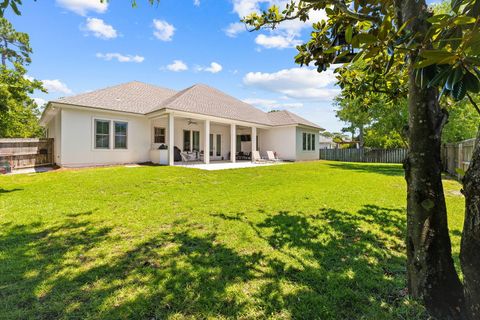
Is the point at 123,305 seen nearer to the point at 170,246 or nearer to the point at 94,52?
the point at 170,246

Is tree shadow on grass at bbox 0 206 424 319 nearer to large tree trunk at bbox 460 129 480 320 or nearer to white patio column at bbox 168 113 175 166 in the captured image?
large tree trunk at bbox 460 129 480 320

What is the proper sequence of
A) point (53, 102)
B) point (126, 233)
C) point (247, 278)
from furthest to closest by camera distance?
point (53, 102)
point (126, 233)
point (247, 278)

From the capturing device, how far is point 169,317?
220 centimetres

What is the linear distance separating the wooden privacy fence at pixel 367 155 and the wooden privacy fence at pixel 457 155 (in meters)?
11.0

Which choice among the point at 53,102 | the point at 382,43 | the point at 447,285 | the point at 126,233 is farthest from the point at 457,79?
the point at 53,102

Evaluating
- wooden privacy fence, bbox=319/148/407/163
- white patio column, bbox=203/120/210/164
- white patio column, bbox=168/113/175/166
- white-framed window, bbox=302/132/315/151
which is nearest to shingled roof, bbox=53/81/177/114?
white patio column, bbox=168/113/175/166

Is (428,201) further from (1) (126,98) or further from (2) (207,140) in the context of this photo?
(1) (126,98)

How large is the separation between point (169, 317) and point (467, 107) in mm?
24367

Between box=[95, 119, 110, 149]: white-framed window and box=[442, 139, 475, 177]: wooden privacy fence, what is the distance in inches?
722

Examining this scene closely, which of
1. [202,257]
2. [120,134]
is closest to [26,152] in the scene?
[120,134]

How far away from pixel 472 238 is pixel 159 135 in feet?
56.6

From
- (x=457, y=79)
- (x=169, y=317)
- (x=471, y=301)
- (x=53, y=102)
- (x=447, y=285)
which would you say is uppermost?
(x=53, y=102)

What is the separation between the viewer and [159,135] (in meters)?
16.9

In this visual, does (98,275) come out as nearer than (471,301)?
No
